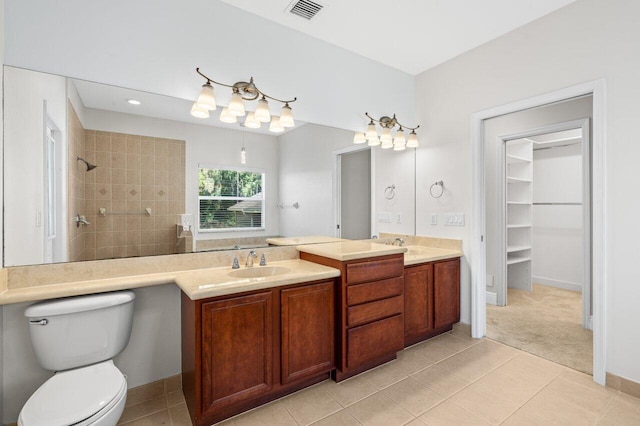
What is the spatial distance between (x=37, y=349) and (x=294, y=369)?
139cm

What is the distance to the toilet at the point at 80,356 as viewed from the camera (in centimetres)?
125

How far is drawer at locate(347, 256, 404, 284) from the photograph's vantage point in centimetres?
216

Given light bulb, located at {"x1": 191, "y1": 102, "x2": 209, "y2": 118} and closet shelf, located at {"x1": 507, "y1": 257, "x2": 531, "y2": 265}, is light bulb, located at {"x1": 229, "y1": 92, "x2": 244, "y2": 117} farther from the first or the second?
closet shelf, located at {"x1": 507, "y1": 257, "x2": 531, "y2": 265}

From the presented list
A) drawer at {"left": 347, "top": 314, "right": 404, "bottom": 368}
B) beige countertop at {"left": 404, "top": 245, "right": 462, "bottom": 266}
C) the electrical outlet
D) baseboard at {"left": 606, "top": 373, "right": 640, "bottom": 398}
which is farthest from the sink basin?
baseboard at {"left": 606, "top": 373, "right": 640, "bottom": 398}

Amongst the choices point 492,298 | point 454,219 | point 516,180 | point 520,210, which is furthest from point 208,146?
point 520,210

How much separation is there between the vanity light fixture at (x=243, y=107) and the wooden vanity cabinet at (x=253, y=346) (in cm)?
127

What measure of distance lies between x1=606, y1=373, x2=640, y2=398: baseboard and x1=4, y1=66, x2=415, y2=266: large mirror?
7.22 feet

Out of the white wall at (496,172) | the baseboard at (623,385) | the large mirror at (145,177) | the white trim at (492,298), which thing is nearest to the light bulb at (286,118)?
the large mirror at (145,177)

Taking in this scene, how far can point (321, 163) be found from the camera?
284 cm

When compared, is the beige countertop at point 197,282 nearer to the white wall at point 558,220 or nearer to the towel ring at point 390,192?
the towel ring at point 390,192

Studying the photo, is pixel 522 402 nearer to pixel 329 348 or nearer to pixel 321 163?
pixel 329 348

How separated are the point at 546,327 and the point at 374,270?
7.58 feet

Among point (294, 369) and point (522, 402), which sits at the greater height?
point (294, 369)

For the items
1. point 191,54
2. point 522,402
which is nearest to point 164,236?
point 191,54
